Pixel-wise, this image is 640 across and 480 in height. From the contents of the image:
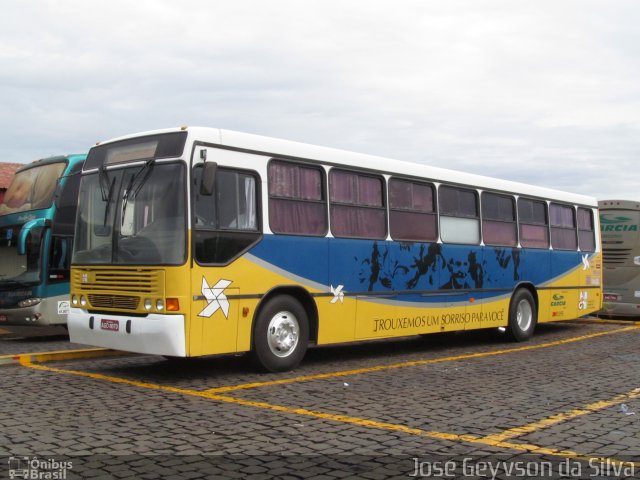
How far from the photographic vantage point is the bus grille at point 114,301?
29.6ft

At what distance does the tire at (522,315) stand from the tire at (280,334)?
5808 mm

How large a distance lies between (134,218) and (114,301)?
1059 mm

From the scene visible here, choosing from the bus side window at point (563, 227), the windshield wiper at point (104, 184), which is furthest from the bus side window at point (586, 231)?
the windshield wiper at point (104, 184)

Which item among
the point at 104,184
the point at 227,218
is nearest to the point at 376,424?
the point at 227,218

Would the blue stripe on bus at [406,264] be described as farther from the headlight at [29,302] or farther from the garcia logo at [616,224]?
the headlight at [29,302]

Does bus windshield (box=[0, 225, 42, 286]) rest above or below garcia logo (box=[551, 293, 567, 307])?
above

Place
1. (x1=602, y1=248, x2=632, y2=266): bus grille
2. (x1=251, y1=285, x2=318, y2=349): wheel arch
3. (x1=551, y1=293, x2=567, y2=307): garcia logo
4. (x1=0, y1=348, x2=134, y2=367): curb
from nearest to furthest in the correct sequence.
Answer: (x1=251, y1=285, x2=318, y2=349): wheel arch, (x1=0, y1=348, x2=134, y2=367): curb, (x1=551, y1=293, x2=567, y2=307): garcia logo, (x1=602, y1=248, x2=632, y2=266): bus grille

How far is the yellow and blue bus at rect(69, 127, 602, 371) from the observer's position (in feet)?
29.0

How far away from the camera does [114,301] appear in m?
9.28

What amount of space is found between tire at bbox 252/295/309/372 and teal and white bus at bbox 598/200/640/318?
13141mm

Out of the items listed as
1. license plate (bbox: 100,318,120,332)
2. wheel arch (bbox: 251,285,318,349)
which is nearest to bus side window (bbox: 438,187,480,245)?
wheel arch (bbox: 251,285,318,349)

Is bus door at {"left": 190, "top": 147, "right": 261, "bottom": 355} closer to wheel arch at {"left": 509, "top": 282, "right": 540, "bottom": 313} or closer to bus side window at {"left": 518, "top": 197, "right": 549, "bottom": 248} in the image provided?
wheel arch at {"left": 509, "top": 282, "right": 540, "bottom": 313}

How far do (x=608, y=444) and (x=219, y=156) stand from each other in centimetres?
550

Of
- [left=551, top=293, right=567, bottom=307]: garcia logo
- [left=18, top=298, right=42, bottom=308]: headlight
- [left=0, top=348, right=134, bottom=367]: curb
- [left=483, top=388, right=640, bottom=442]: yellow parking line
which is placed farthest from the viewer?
[left=551, top=293, right=567, bottom=307]: garcia logo
